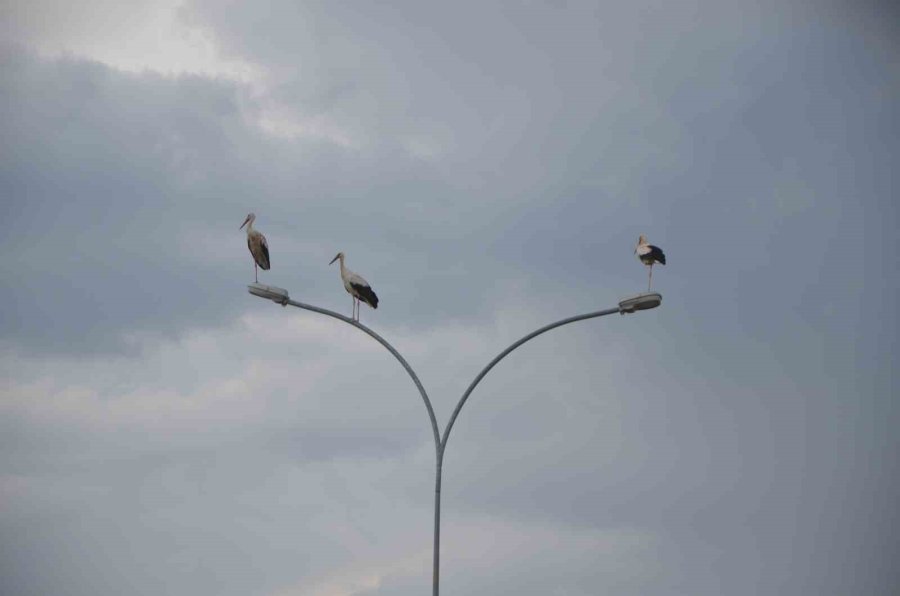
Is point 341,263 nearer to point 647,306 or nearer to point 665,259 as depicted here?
point 665,259

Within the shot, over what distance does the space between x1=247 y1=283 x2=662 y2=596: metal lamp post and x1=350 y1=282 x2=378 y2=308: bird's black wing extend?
4595mm

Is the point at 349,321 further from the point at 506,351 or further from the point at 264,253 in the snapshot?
the point at 264,253

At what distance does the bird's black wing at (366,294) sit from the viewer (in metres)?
25.2

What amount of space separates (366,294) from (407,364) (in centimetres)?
525

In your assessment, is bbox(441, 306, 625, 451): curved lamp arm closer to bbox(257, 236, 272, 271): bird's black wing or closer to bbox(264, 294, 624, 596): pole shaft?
bbox(264, 294, 624, 596): pole shaft

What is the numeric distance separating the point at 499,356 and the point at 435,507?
265 centimetres

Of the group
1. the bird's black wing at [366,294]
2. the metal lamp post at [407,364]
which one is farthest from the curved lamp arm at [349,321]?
the bird's black wing at [366,294]

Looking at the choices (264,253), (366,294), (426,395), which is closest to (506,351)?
(426,395)

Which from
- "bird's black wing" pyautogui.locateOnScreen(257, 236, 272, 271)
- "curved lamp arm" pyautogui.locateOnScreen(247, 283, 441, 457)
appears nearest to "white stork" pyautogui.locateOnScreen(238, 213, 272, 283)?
"bird's black wing" pyautogui.locateOnScreen(257, 236, 272, 271)

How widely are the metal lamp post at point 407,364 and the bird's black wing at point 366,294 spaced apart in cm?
459

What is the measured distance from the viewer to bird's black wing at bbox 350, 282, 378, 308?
25156 mm

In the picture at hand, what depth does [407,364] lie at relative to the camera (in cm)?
2014

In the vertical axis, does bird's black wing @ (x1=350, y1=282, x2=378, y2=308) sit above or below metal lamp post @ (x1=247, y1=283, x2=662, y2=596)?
above

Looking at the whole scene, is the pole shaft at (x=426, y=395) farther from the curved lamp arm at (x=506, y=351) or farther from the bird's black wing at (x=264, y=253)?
the bird's black wing at (x=264, y=253)
